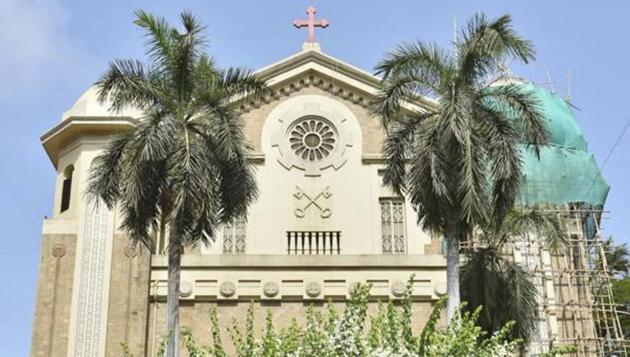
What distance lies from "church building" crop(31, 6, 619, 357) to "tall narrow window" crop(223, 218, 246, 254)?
0.11 feet

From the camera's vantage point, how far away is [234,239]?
96.2 feet

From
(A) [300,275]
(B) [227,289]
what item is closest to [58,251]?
(B) [227,289]

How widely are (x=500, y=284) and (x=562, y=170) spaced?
1322 cm

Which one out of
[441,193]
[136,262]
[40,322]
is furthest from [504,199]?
[40,322]

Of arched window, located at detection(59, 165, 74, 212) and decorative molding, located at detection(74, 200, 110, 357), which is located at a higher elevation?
arched window, located at detection(59, 165, 74, 212)

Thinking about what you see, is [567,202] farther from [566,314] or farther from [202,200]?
[202,200]

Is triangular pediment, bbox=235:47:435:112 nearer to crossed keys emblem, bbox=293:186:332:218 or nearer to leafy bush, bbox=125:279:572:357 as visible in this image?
crossed keys emblem, bbox=293:186:332:218

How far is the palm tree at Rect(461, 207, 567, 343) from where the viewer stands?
2256 centimetres

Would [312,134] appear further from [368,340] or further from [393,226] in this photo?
[368,340]

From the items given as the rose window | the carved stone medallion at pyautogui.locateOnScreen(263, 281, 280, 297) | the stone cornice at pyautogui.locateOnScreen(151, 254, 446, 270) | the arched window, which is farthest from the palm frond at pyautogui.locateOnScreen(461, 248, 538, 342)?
the arched window

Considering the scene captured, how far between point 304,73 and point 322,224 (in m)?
5.17

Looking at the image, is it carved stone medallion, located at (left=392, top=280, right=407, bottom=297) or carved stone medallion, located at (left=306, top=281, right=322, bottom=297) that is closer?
carved stone medallion, located at (left=392, top=280, right=407, bottom=297)

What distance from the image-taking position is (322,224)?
95.7ft

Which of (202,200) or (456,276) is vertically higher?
(202,200)
